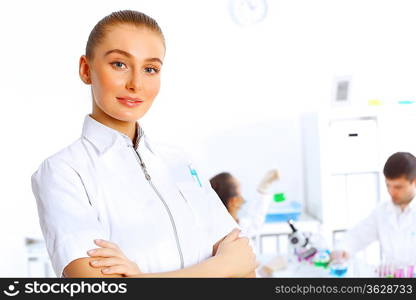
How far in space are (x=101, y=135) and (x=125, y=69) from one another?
9 cm

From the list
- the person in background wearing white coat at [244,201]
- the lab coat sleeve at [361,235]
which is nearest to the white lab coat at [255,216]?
the person in background wearing white coat at [244,201]

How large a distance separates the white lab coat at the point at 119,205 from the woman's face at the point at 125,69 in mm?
45

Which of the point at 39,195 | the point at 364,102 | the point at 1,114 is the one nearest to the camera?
the point at 39,195

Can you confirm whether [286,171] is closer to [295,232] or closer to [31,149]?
[295,232]

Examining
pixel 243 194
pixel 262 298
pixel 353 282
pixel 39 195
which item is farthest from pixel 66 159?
pixel 243 194

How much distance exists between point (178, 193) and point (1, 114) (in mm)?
1082

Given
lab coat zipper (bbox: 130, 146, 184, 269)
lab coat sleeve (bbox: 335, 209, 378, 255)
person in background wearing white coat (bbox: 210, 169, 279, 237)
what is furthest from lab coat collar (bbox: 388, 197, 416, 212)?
lab coat zipper (bbox: 130, 146, 184, 269)

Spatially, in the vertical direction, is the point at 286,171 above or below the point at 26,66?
below

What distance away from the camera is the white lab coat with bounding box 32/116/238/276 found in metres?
0.59

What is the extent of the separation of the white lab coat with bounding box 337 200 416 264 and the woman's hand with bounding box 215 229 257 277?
2.98 feet

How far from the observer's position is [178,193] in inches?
27.4

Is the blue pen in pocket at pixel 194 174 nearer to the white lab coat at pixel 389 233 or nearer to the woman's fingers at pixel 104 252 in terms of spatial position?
the woman's fingers at pixel 104 252

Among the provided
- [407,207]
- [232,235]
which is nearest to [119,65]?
[232,235]

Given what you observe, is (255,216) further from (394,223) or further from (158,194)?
(158,194)
